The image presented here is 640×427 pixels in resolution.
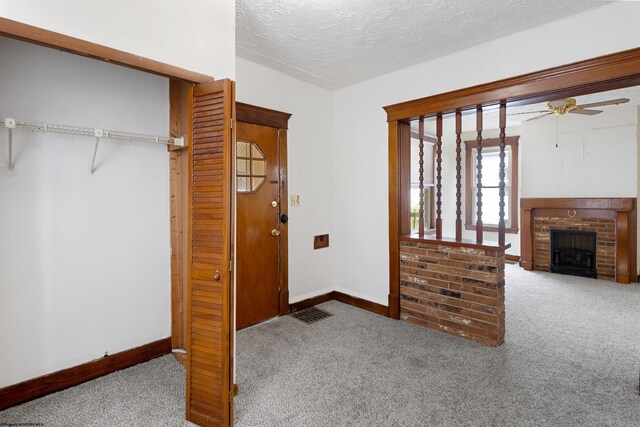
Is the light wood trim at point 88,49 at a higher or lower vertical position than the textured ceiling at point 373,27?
lower

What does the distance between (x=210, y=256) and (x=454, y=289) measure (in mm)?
2305

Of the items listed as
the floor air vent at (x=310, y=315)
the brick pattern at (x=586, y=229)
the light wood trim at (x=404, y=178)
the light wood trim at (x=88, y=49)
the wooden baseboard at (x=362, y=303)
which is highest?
the light wood trim at (x=88, y=49)

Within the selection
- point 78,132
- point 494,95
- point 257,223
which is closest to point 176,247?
point 257,223

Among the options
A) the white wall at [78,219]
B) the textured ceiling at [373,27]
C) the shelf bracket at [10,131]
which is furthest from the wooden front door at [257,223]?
the shelf bracket at [10,131]

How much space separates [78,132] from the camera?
2105 mm

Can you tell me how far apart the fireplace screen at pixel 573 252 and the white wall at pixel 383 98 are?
3.83 m

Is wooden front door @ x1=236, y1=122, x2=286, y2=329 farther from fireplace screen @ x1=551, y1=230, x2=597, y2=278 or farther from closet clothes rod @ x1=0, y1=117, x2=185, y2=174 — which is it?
fireplace screen @ x1=551, y1=230, x2=597, y2=278

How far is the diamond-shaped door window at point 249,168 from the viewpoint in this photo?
3.18 metres

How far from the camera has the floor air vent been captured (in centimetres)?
345

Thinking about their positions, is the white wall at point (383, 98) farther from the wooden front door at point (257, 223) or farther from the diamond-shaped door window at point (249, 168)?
the diamond-shaped door window at point (249, 168)

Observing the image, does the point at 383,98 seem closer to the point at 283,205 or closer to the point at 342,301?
the point at 283,205

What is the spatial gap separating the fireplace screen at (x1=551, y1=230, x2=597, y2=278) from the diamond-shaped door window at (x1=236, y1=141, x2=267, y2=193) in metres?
5.19

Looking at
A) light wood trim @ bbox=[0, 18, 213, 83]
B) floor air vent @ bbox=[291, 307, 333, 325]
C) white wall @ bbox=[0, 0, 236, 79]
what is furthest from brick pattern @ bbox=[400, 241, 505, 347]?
light wood trim @ bbox=[0, 18, 213, 83]

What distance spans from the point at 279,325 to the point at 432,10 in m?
3.03
